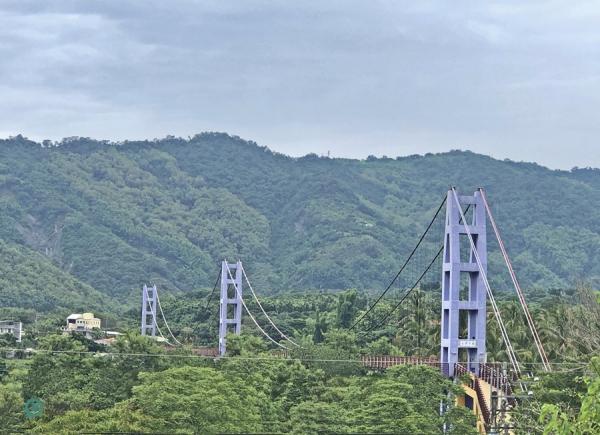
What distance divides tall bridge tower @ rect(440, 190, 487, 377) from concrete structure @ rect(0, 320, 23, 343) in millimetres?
46398

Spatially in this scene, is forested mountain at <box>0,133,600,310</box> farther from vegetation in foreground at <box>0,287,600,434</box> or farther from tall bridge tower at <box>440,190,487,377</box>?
tall bridge tower at <box>440,190,487,377</box>

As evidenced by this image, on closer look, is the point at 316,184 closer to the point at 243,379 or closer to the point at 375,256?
the point at 375,256

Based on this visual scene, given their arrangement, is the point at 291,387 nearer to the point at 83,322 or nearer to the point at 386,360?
the point at 386,360

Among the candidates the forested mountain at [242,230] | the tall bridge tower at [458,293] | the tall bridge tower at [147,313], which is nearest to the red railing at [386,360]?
the tall bridge tower at [458,293]

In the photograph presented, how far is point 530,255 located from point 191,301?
78.1m

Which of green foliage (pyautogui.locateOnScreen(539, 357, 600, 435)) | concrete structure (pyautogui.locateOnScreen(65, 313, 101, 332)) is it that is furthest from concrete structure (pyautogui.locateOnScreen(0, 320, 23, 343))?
green foliage (pyautogui.locateOnScreen(539, 357, 600, 435))

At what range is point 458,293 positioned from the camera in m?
36.3

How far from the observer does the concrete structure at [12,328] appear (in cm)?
7931

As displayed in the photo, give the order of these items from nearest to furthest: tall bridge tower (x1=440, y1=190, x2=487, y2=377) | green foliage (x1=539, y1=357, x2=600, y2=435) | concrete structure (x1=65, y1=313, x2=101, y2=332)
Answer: green foliage (x1=539, y1=357, x2=600, y2=435)
tall bridge tower (x1=440, y1=190, x2=487, y2=377)
concrete structure (x1=65, y1=313, x2=101, y2=332)

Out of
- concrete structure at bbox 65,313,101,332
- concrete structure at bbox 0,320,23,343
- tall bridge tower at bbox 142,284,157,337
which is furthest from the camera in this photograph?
concrete structure at bbox 65,313,101,332

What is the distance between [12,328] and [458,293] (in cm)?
5391

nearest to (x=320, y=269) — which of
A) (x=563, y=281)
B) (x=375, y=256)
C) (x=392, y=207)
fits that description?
(x=375, y=256)

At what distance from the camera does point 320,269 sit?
148 metres

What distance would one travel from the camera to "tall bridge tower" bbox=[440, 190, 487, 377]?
1390 inches
